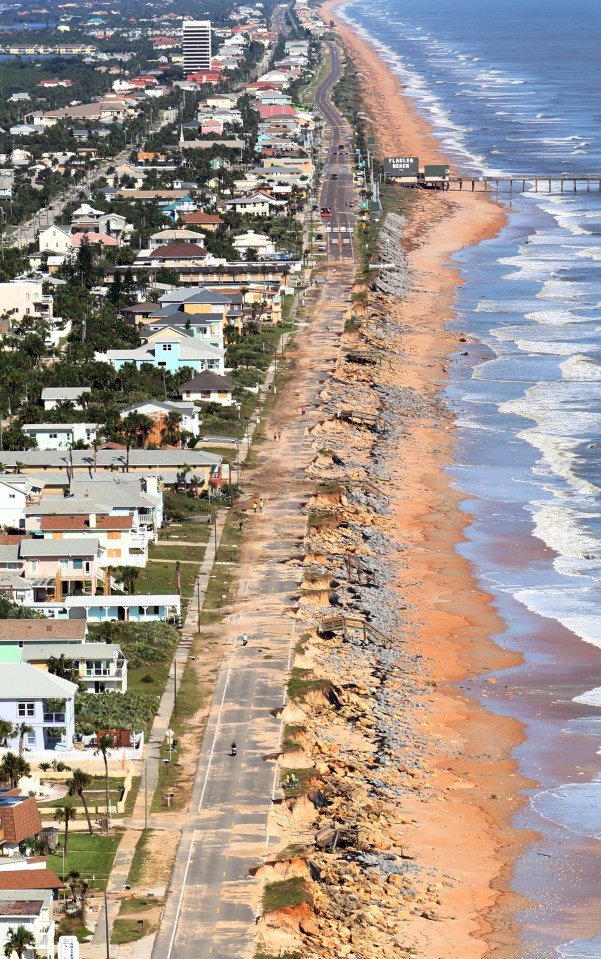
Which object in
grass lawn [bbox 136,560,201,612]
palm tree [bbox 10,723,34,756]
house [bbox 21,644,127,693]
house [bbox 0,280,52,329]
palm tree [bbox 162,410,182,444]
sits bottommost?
house [bbox 0,280,52,329]

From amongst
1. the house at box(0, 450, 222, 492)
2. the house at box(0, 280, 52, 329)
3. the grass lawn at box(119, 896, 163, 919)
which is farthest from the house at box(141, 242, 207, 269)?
the grass lawn at box(119, 896, 163, 919)

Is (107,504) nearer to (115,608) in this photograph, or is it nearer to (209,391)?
(115,608)

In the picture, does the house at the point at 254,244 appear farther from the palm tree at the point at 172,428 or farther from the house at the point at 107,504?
the house at the point at 107,504

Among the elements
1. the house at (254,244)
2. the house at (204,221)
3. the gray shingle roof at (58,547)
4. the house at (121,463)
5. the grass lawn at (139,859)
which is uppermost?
the grass lawn at (139,859)

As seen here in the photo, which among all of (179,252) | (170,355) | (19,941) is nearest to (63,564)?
(19,941)

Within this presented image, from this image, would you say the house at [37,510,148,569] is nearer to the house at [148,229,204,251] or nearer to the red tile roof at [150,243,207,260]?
the red tile roof at [150,243,207,260]

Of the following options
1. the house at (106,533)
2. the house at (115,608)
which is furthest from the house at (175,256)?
the house at (115,608)
